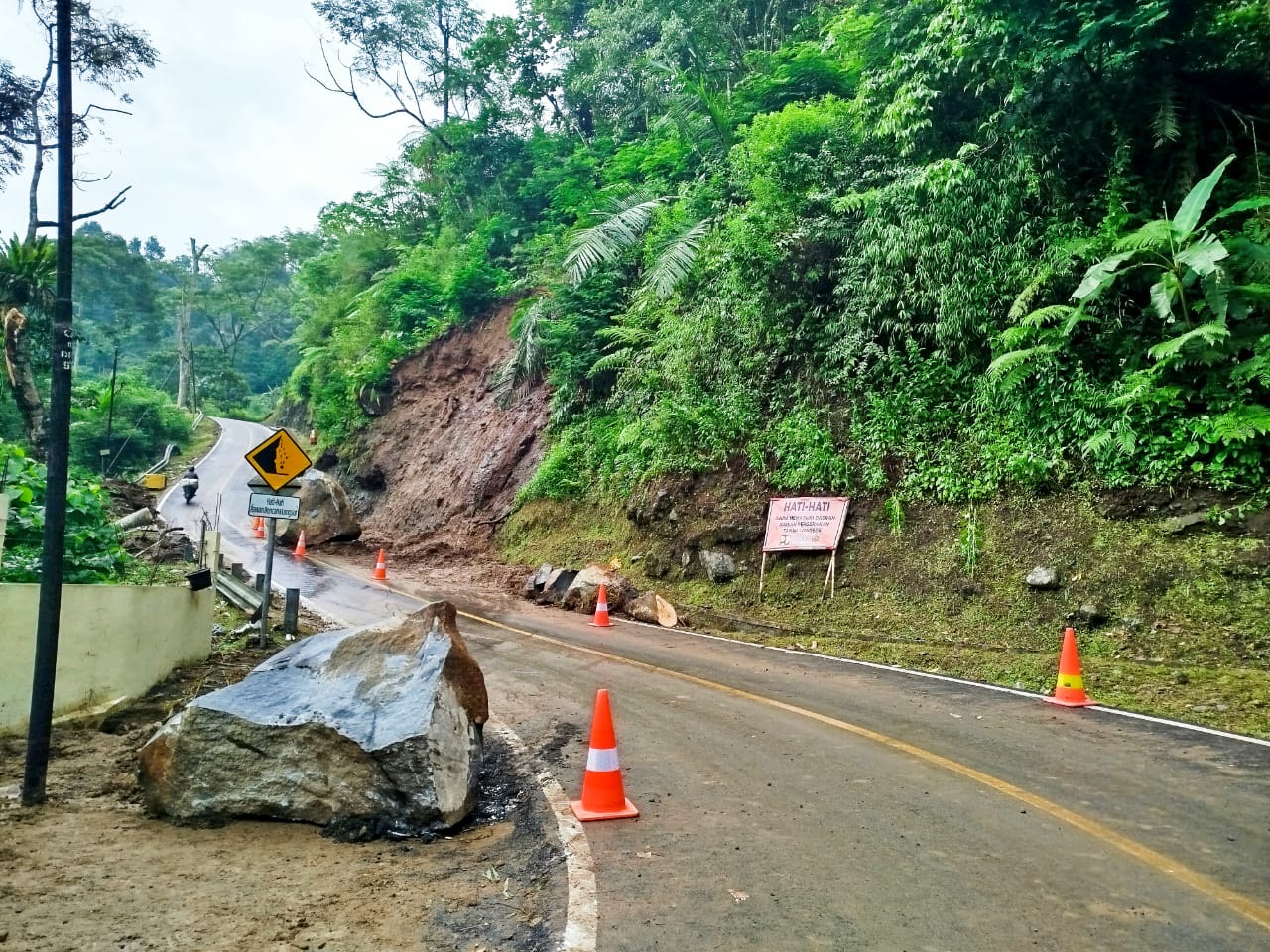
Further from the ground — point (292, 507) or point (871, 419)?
point (871, 419)

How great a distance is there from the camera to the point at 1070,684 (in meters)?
8.28

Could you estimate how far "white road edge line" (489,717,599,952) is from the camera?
3862 mm

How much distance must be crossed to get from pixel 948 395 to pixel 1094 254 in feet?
10.1

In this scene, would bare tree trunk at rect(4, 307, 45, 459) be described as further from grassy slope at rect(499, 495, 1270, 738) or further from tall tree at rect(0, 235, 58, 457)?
grassy slope at rect(499, 495, 1270, 738)

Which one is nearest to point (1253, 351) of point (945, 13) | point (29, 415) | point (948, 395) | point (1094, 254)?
point (1094, 254)

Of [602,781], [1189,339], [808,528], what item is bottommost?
[602,781]

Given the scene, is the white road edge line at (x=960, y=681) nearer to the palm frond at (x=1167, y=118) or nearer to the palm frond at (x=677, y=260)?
the palm frond at (x=1167, y=118)

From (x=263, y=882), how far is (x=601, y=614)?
9.83m

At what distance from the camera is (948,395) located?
552 inches

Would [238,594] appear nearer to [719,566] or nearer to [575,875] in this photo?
[719,566]

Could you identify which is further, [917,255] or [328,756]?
[917,255]

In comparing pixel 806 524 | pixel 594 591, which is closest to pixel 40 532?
pixel 594 591

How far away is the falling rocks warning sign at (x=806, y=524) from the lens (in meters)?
14.1

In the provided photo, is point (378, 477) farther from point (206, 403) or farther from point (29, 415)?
point (206, 403)
